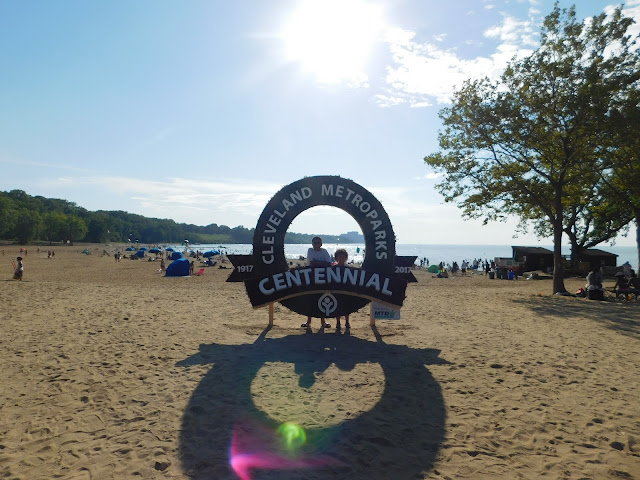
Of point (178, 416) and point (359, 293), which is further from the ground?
point (359, 293)

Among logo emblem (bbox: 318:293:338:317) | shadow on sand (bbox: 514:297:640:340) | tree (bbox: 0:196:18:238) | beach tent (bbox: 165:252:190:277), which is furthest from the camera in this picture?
tree (bbox: 0:196:18:238)

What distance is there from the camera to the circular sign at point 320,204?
10953 millimetres

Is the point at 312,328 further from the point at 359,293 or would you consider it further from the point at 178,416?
the point at 178,416

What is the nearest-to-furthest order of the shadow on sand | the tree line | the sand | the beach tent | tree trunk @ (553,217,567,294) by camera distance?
the sand < the shadow on sand < tree trunk @ (553,217,567,294) < the beach tent < the tree line

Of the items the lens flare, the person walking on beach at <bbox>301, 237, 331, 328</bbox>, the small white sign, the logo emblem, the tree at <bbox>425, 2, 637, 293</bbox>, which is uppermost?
the tree at <bbox>425, 2, 637, 293</bbox>

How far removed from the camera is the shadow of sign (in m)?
4.53

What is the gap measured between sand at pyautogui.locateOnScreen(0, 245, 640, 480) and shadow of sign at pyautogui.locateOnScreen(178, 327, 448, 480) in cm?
3

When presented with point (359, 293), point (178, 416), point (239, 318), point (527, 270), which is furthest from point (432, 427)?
point (527, 270)

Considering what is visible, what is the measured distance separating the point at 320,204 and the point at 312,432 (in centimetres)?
674

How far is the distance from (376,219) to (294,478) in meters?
7.63

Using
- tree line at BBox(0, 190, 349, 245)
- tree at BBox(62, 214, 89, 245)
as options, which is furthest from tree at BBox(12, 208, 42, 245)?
tree at BBox(62, 214, 89, 245)

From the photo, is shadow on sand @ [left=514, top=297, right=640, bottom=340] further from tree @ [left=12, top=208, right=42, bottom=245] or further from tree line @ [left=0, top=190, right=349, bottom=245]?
tree @ [left=12, top=208, right=42, bottom=245]

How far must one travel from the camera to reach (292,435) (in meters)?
5.30

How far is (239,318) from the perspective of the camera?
1337 centimetres
